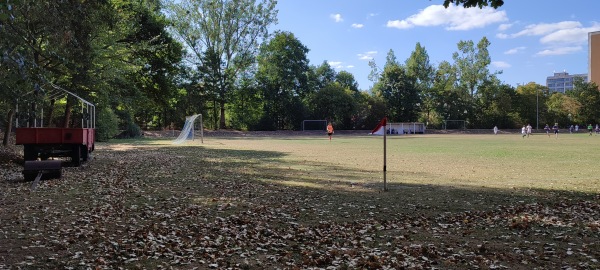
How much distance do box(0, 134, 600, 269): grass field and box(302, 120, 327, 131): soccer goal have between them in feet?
201

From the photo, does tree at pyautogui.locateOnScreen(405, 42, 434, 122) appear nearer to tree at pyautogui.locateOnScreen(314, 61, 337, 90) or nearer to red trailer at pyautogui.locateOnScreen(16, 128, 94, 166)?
tree at pyautogui.locateOnScreen(314, 61, 337, 90)

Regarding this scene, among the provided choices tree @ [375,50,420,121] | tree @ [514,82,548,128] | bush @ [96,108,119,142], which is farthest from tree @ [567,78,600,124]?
bush @ [96,108,119,142]

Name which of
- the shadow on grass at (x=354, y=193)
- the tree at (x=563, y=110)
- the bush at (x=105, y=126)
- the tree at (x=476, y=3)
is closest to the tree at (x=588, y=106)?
the tree at (x=563, y=110)

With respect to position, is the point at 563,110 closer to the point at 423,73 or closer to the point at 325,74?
the point at 423,73

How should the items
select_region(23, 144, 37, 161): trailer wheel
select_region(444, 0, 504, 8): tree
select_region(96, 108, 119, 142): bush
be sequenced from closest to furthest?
select_region(444, 0, 504, 8): tree
select_region(23, 144, 37, 161): trailer wheel
select_region(96, 108, 119, 142): bush

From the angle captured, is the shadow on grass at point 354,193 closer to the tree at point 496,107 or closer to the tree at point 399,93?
the tree at point 399,93

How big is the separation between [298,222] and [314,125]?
6804 centimetres

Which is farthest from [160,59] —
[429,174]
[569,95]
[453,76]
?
[569,95]

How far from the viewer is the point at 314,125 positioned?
7556 cm

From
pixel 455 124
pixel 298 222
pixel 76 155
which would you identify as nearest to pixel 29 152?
pixel 76 155

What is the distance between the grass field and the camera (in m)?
5.49

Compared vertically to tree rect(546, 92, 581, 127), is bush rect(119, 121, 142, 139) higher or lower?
lower

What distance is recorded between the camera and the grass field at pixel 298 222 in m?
5.49

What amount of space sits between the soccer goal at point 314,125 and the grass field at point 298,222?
2417 inches
